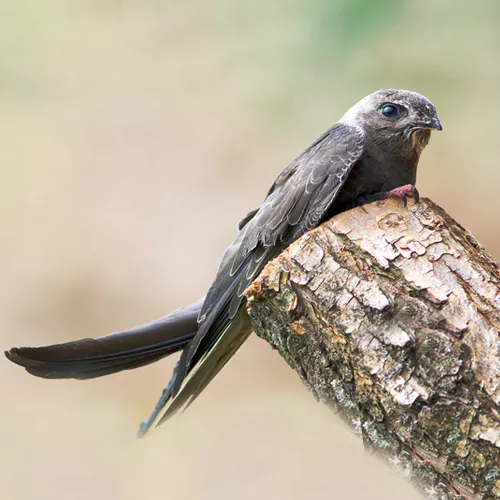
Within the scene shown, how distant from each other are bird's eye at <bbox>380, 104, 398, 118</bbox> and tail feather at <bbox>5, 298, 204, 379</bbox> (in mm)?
1054

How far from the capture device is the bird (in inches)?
90.4

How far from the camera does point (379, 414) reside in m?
1.78

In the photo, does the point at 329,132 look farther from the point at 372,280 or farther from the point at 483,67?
the point at 483,67

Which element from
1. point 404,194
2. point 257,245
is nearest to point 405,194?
point 404,194

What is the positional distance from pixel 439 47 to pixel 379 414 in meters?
3.00

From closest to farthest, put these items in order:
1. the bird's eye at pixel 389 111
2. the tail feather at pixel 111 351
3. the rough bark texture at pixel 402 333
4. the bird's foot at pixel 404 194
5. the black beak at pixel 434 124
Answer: the rough bark texture at pixel 402 333
the bird's foot at pixel 404 194
the tail feather at pixel 111 351
the black beak at pixel 434 124
the bird's eye at pixel 389 111

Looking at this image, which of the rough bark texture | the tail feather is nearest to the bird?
the tail feather

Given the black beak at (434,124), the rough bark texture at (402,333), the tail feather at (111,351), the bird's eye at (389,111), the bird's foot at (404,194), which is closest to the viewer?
the rough bark texture at (402,333)

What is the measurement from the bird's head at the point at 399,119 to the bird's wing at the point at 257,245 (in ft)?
0.31

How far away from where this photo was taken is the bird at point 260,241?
229cm

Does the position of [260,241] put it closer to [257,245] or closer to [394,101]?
[257,245]

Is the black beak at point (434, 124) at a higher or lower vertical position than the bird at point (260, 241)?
higher

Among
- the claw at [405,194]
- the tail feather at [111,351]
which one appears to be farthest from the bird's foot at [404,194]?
the tail feather at [111,351]

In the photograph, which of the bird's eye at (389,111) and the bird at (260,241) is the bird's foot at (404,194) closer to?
the bird at (260,241)
